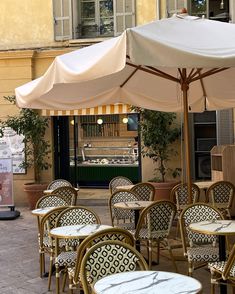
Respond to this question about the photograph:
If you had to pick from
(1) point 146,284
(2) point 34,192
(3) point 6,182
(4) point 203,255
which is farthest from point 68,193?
(1) point 146,284

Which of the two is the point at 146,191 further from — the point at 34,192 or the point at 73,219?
the point at 34,192

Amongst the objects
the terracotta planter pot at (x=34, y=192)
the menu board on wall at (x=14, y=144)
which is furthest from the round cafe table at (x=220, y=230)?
the menu board on wall at (x=14, y=144)

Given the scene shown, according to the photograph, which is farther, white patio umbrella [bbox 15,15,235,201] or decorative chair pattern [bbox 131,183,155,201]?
decorative chair pattern [bbox 131,183,155,201]

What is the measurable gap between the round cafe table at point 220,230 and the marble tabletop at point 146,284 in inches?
51.7

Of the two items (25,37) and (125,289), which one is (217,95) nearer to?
(125,289)

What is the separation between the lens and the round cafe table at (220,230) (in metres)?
4.54

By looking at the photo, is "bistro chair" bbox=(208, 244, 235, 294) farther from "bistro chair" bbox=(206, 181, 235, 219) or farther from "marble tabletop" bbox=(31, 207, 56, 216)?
"bistro chair" bbox=(206, 181, 235, 219)

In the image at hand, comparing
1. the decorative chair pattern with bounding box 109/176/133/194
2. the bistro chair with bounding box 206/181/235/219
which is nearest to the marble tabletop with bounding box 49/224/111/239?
the bistro chair with bounding box 206/181/235/219

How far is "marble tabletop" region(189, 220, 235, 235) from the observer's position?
4.55 meters

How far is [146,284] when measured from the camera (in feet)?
10.4

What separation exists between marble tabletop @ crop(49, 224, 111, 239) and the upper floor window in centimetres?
835

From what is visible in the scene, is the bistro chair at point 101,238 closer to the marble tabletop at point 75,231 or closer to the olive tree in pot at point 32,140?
the marble tabletop at point 75,231

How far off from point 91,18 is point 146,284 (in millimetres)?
10723

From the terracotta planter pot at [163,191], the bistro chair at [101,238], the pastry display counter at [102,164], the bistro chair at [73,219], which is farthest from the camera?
the pastry display counter at [102,164]
